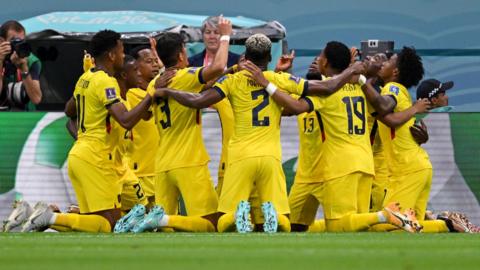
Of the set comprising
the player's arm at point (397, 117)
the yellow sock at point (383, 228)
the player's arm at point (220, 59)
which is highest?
the player's arm at point (220, 59)

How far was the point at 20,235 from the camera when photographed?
12.9 meters

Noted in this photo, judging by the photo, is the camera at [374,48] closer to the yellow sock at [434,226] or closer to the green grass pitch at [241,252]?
the yellow sock at [434,226]

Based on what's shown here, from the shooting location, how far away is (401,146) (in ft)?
50.7

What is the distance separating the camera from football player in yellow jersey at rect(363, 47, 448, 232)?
15188 millimetres

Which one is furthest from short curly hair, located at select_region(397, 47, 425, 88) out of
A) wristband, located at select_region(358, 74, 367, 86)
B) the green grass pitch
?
the green grass pitch

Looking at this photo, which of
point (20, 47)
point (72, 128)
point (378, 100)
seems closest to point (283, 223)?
point (378, 100)

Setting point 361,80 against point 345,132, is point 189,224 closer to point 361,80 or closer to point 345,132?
point 345,132

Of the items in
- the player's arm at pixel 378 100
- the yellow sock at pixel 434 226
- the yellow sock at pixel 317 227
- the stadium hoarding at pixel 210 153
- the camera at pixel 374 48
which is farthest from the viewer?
the camera at pixel 374 48

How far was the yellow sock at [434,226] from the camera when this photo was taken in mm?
15164

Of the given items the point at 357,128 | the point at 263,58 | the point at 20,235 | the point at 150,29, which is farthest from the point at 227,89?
the point at 150,29

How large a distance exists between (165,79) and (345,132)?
1.94m

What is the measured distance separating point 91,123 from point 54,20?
5.71 metres

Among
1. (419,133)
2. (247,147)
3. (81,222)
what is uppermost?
(247,147)

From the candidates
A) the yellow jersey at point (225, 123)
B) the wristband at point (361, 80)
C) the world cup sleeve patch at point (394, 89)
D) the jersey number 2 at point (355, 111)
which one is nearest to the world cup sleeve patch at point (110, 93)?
the yellow jersey at point (225, 123)
